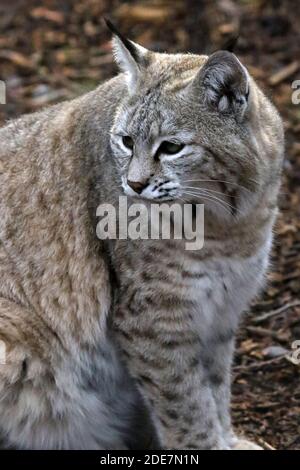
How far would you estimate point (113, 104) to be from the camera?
4.43 m

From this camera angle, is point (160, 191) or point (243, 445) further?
point (243, 445)

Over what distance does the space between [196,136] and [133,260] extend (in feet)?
2.04

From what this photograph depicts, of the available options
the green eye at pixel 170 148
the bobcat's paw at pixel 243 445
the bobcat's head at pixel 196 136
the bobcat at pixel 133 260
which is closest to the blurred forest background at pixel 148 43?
the bobcat's paw at pixel 243 445

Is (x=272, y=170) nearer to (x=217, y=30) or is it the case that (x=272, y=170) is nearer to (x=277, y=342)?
(x=277, y=342)

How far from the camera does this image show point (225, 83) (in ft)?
12.8

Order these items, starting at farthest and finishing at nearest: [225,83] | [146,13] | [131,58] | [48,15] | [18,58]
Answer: [48,15]
[146,13]
[18,58]
[131,58]
[225,83]

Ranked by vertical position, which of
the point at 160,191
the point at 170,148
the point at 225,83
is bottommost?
the point at 160,191

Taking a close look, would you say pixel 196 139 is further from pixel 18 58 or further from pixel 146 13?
pixel 146 13

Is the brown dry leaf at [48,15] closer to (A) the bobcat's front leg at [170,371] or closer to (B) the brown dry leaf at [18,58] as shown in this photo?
(B) the brown dry leaf at [18,58]

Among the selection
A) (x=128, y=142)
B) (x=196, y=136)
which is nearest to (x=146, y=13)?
(x=128, y=142)

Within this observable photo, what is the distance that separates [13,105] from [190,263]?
3.59m

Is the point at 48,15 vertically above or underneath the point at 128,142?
above

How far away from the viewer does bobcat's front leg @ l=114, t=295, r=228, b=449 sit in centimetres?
426

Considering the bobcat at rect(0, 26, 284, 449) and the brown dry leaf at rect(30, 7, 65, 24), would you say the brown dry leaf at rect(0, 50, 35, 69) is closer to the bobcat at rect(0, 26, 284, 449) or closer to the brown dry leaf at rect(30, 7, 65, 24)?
the brown dry leaf at rect(30, 7, 65, 24)
